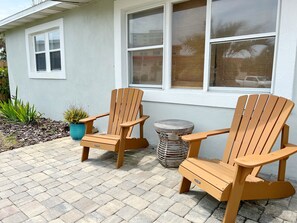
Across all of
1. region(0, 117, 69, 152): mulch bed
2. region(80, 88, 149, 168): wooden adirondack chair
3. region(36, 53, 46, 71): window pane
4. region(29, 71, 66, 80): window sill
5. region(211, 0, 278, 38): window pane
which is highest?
region(211, 0, 278, 38): window pane

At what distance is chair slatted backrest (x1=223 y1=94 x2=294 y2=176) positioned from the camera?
2.02m

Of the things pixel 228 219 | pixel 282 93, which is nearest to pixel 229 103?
pixel 282 93

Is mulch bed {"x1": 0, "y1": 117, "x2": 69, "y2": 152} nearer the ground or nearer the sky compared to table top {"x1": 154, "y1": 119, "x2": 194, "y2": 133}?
nearer the ground

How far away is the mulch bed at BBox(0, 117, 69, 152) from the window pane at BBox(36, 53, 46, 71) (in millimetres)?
1475

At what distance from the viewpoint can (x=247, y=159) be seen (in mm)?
1639

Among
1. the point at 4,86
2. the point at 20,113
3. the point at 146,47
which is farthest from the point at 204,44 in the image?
the point at 4,86

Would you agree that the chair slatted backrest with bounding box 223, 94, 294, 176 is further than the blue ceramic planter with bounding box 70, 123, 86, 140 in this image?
No

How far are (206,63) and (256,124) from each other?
113cm

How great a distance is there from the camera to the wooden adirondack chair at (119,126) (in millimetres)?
2842

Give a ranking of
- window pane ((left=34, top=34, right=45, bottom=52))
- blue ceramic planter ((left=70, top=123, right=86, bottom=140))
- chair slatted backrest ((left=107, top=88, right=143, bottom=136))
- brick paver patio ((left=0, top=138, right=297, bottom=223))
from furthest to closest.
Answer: window pane ((left=34, top=34, right=45, bottom=52))
blue ceramic planter ((left=70, top=123, right=86, bottom=140))
chair slatted backrest ((left=107, top=88, right=143, bottom=136))
brick paver patio ((left=0, top=138, right=297, bottom=223))

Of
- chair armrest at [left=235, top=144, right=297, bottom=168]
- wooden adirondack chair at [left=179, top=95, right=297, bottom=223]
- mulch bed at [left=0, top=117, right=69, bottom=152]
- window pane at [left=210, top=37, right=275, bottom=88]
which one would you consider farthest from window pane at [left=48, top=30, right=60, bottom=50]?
chair armrest at [left=235, top=144, right=297, bottom=168]

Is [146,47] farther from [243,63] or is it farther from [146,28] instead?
[243,63]

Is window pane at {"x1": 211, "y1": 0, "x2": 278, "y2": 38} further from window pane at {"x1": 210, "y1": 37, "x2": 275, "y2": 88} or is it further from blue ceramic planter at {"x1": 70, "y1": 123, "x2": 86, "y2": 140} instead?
blue ceramic planter at {"x1": 70, "y1": 123, "x2": 86, "y2": 140}

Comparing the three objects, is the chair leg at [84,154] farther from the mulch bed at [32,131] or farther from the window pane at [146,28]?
the window pane at [146,28]
